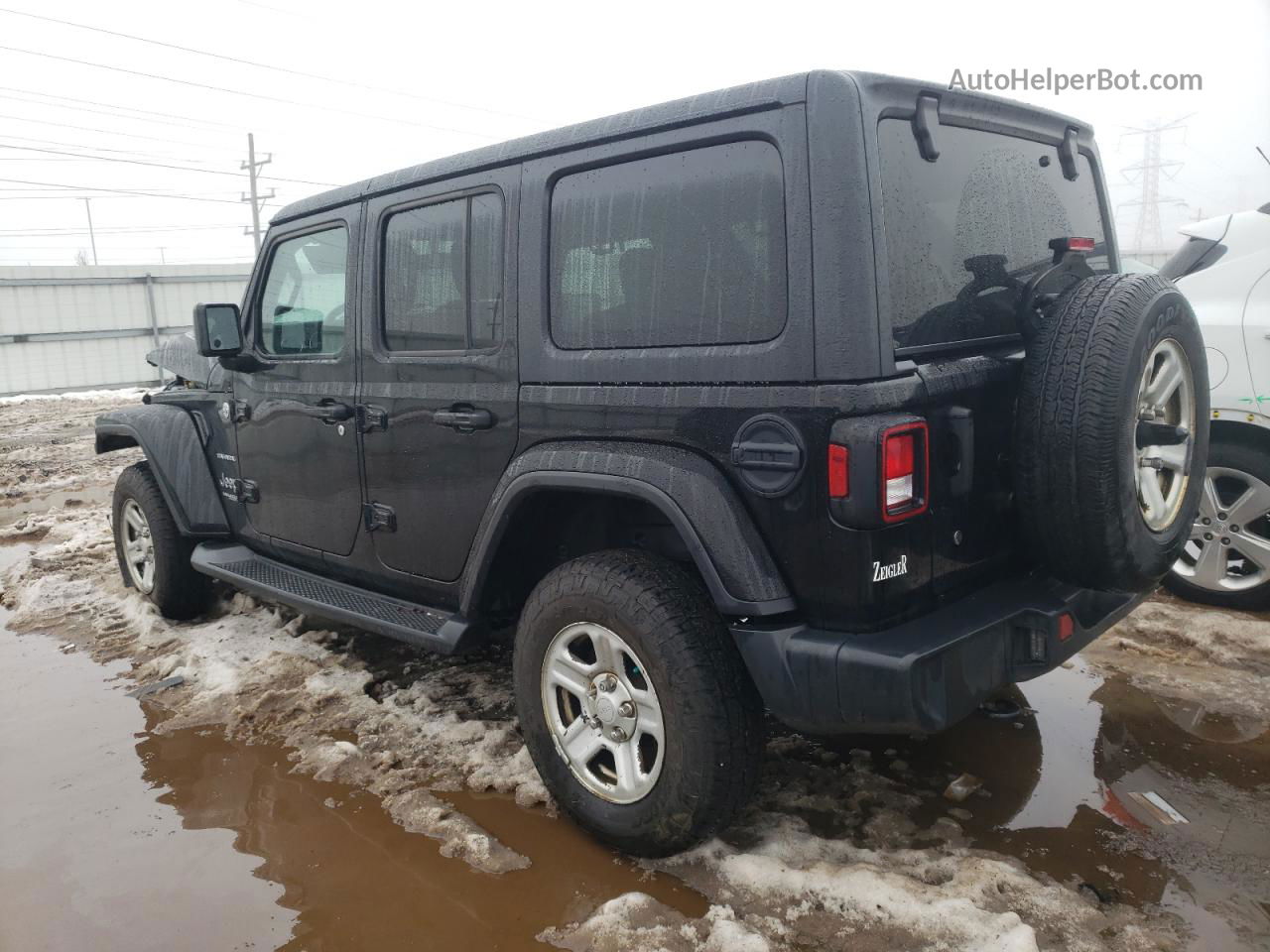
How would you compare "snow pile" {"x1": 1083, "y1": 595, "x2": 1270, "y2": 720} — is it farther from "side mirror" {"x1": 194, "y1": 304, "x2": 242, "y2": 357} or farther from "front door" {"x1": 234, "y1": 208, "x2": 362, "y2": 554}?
"side mirror" {"x1": 194, "y1": 304, "x2": 242, "y2": 357}

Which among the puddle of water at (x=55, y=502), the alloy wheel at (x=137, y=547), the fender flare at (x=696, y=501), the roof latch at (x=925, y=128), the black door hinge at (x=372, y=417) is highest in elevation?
the roof latch at (x=925, y=128)

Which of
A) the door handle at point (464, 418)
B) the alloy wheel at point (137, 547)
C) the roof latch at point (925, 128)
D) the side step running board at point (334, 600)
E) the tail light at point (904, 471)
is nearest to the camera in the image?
the tail light at point (904, 471)

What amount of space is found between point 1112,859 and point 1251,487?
2.34m

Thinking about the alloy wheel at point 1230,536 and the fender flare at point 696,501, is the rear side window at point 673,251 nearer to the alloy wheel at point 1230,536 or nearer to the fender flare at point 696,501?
the fender flare at point 696,501

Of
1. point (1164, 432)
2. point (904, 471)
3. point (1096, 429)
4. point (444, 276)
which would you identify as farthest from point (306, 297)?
point (1164, 432)

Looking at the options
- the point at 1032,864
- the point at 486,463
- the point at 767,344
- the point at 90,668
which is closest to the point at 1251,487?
the point at 1032,864

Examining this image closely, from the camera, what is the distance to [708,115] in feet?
7.50

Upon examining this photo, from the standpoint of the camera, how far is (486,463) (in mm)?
2859

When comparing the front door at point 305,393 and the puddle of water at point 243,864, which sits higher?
the front door at point 305,393

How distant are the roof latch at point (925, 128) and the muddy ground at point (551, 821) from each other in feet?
6.04

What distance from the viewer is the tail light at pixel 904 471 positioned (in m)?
2.03

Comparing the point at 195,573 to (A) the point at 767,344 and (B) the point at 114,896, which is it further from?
(A) the point at 767,344

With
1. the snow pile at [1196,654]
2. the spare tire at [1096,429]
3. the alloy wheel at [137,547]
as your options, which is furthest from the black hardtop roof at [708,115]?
the alloy wheel at [137,547]

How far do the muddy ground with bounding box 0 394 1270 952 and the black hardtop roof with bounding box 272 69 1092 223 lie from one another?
1.95 metres
